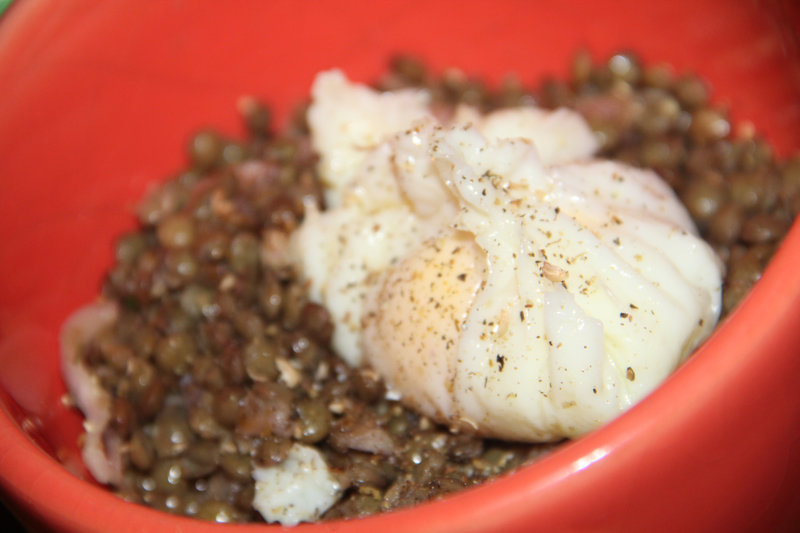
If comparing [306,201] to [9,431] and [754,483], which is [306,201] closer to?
[9,431]

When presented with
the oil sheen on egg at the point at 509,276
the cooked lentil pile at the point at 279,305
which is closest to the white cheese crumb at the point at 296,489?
the cooked lentil pile at the point at 279,305

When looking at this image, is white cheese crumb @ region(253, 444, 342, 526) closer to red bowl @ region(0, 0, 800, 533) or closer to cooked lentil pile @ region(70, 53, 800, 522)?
cooked lentil pile @ region(70, 53, 800, 522)

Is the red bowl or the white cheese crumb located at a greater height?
the red bowl

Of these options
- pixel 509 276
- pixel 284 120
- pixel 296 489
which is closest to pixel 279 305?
pixel 296 489

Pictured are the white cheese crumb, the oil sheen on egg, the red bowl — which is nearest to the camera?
the red bowl

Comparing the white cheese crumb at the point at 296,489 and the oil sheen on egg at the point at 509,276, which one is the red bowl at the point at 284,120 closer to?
the oil sheen on egg at the point at 509,276

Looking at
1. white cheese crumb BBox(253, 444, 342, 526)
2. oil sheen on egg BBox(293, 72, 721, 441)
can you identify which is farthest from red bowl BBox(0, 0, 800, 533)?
white cheese crumb BBox(253, 444, 342, 526)
